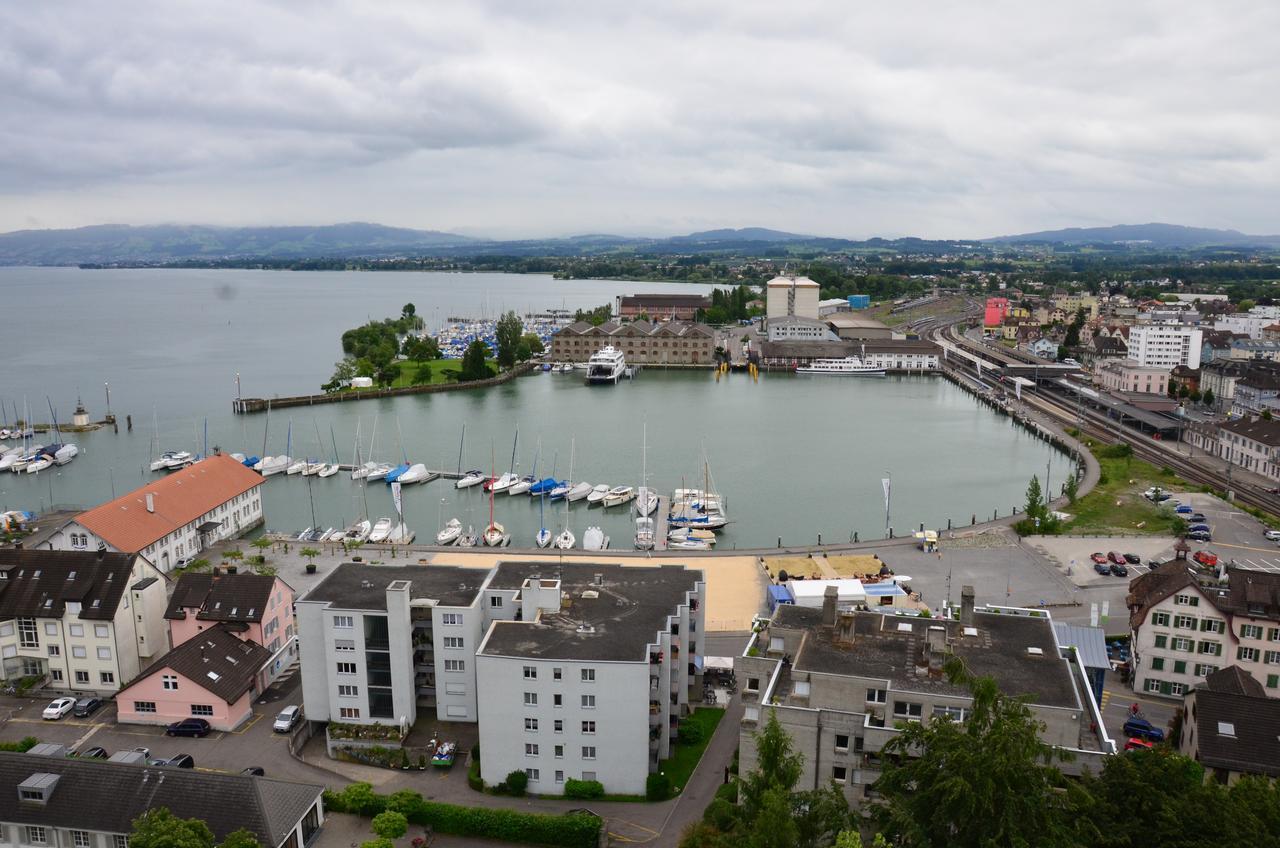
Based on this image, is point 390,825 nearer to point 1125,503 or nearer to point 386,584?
point 386,584

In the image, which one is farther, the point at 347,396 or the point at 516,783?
the point at 347,396

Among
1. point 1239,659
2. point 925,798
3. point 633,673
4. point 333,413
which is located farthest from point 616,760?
point 333,413

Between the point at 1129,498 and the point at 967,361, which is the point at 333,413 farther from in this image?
the point at 967,361

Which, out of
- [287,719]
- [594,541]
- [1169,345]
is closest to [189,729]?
[287,719]

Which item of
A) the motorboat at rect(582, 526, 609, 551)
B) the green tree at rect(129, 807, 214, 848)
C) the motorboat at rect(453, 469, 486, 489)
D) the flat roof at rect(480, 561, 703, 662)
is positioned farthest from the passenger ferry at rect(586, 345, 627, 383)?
the green tree at rect(129, 807, 214, 848)

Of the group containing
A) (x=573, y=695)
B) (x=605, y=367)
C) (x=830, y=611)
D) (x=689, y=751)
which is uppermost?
(x=830, y=611)

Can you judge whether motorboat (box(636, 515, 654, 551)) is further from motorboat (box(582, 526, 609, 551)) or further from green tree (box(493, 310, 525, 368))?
green tree (box(493, 310, 525, 368))

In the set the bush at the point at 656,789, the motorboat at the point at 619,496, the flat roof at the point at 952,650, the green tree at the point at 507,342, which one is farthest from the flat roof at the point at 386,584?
the green tree at the point at 507,342
